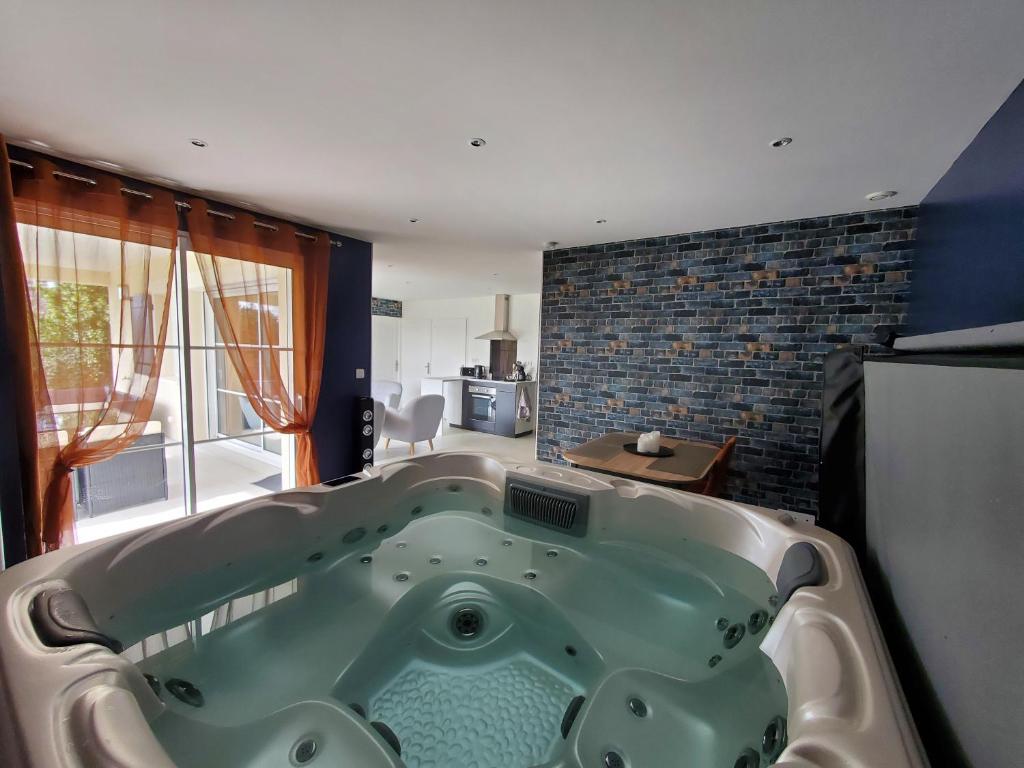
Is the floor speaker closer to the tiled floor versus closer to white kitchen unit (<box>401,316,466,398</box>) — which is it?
the tiled floor

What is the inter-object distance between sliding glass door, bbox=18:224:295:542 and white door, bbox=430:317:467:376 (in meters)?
3.58

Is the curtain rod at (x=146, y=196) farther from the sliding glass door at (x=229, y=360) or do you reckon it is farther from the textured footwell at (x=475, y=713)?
the textured footwell at (x=475, y=713)

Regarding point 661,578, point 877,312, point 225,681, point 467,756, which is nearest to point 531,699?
point 467,756

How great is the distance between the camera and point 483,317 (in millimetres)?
6406

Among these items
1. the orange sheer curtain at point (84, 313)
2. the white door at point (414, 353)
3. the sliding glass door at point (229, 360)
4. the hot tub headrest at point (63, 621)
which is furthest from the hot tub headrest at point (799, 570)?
the white door at point (414, 353)

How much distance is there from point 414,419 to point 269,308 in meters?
1.78

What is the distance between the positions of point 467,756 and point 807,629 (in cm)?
86

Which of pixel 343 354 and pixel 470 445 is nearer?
pixel 343 354

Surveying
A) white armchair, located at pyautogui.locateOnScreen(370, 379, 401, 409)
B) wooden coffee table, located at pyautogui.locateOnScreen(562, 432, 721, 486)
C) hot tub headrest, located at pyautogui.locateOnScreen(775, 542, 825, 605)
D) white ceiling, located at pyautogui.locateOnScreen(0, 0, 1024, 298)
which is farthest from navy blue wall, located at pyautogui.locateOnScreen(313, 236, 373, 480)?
hot tub headrest, located at pyautogui.locateOnScreen(775, 542, 825, 605)

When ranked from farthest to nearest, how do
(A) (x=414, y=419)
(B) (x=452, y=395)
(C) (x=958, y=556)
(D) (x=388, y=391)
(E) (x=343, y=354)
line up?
(B) (x=452, y=395) < (D) (x=388, y=391) < (A) (x=414, y=419) < (E) (x=343, y=354) < (C) (x=958, y=556)

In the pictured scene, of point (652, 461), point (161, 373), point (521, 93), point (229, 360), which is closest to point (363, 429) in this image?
point (229, 360)

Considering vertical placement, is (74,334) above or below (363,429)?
above

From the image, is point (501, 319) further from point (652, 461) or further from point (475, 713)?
point (475, 713)

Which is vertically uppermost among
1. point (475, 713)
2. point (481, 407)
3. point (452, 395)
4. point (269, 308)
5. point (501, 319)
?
point (501, 319)
